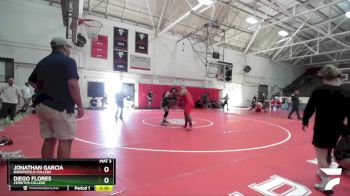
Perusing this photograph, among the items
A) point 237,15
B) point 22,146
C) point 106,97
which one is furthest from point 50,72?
point 237,15

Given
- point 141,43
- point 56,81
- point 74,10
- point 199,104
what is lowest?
point 199,104

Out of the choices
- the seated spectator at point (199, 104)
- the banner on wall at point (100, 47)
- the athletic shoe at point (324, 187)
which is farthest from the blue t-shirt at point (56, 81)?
the seated spectator at point (199, 104)

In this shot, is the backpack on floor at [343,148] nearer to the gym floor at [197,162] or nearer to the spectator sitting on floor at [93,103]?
the gym floor at [197,162]

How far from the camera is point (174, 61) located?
66.6 ft

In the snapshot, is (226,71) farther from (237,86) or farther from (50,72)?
(50,72)

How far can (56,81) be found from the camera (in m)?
2.48

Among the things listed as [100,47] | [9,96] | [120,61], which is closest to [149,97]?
[120,61]

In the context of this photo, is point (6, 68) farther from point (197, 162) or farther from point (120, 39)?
point (197, 162)

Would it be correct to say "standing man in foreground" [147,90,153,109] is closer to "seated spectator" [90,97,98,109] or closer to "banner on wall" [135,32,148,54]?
"banner on wall" [135,32,148,54]

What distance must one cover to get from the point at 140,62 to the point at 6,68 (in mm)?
9585

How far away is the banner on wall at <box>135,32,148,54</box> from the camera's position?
711 inches

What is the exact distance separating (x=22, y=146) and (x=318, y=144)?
587cm

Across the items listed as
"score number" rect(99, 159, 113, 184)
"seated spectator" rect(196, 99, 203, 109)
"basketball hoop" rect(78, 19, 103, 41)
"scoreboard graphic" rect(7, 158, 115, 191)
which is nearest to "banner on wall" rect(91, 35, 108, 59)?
"basketball hoop" rect(78, 19, 103, 41)

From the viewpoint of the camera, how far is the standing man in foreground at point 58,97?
8.10ft
